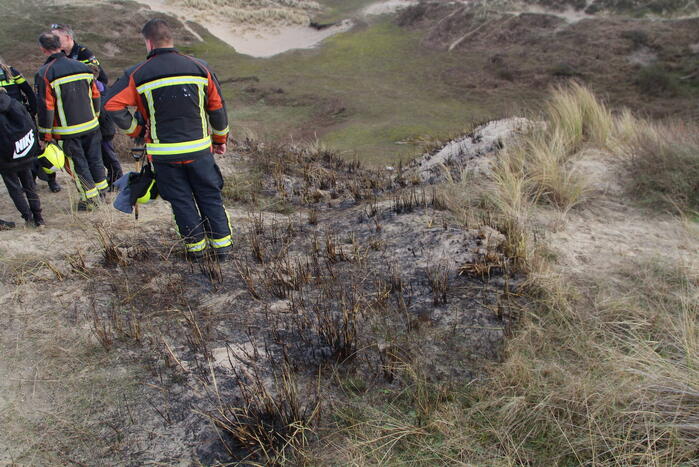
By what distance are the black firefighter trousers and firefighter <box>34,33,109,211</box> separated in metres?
1.87

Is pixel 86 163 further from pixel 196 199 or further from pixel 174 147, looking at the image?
pixel 174 147

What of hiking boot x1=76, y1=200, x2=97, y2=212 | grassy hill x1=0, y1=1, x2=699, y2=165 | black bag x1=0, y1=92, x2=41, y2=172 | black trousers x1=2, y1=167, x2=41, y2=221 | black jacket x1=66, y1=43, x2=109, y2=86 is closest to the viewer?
black bag x1=0, y1=92, x2=41, y2=172

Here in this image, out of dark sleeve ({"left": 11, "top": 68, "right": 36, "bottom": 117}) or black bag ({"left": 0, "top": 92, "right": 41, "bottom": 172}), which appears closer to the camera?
black bag ({"left": 0, "top": 92, "right": 41, "bottom": 172})

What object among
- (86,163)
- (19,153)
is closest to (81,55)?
(86,163)

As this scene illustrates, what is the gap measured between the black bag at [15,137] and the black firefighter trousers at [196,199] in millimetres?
1727

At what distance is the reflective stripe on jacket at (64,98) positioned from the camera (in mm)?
4984

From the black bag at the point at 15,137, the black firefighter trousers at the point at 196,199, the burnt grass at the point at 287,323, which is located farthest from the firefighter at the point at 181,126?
the black bag at the point at 15,137

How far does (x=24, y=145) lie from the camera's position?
4.72m

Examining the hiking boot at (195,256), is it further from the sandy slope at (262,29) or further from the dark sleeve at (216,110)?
the sandy slope at (262,29)

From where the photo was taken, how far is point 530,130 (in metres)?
6.88

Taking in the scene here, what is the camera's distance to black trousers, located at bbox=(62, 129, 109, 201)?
5.37 metres

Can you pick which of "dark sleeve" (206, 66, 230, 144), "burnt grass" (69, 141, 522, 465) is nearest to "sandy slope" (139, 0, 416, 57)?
"dark sleeve" (206, 66, 230, 144)

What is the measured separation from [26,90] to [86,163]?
1039 millimetres

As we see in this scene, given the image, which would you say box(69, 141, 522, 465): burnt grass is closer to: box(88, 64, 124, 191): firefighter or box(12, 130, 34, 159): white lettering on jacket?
box(12, 130, 34, 159): white lettering on jacket
